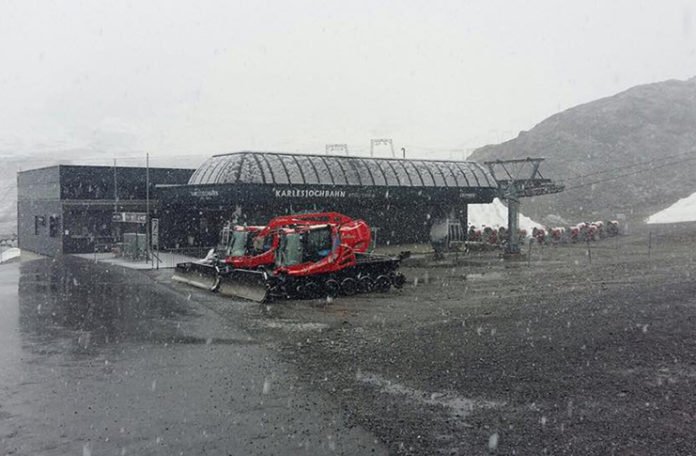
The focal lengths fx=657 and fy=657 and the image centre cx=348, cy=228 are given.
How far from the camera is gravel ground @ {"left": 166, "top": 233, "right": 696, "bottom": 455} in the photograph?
326 inches

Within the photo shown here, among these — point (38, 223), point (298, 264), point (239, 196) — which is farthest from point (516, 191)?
point (38, 223)

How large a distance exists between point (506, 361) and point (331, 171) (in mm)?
26064

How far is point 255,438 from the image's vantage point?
26.7 feet

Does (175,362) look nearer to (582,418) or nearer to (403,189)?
(582,418)

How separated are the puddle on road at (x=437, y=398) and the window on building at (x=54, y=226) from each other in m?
32.6

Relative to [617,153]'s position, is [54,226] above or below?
below

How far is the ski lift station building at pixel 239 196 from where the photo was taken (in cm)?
3416

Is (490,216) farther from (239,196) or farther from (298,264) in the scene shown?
(298,264)

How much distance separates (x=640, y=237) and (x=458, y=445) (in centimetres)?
4204

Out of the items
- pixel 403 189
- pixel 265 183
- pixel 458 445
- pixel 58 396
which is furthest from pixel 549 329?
pixel 403 189

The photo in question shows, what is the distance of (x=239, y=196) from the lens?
3231 centimetres

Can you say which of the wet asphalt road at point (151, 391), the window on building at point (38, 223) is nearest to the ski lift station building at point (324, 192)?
the window on building at point (38, 223)

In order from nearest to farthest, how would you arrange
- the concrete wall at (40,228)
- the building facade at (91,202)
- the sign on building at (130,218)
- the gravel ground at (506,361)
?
the gravel ground at (506,361), the sign on building at (130,218), the building facade at (91,202), the concrete wall at (40,228)

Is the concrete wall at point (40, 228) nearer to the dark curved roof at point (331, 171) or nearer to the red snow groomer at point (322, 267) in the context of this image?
the dark curved roof at point (331, 171)
